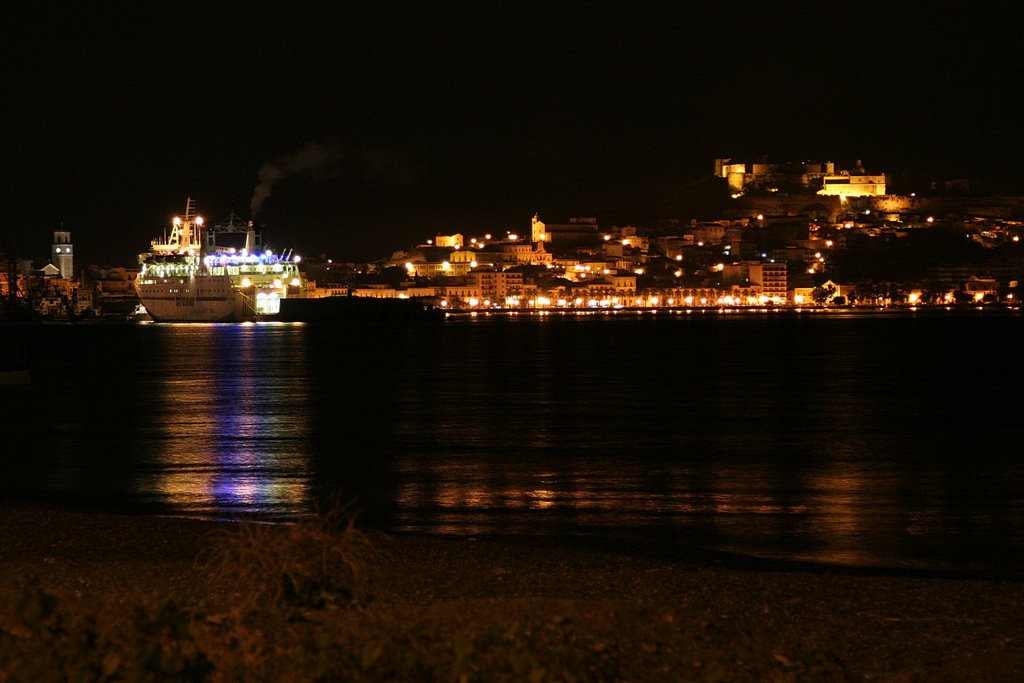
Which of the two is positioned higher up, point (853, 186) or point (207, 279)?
point (853, 186)

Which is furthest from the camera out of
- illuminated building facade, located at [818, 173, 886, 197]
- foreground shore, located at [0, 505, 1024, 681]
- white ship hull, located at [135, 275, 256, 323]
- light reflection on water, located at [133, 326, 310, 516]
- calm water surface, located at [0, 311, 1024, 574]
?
illuminated building facade, located at [818, 173, 886, 197]

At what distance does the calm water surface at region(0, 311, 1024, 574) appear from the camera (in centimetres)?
938

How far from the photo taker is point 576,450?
14.8 meters

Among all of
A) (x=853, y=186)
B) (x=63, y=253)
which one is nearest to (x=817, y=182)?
(x=853, y=186)

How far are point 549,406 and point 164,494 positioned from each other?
11340 millimetres

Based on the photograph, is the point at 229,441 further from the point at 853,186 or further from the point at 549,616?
the point at 853,186

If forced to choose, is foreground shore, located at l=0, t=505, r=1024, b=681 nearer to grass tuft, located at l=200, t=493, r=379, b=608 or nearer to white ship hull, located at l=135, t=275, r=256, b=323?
grass tuft, located at l=200, t=493, r=379, b=608

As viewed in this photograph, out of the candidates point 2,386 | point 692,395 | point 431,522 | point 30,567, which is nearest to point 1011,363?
point 692,395

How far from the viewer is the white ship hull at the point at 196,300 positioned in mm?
88438

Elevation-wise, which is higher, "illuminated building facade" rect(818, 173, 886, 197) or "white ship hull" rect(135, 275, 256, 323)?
"illuminated building facade" rect(818, 173, 886, 197)

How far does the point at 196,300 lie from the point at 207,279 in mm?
2128

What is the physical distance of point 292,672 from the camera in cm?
413

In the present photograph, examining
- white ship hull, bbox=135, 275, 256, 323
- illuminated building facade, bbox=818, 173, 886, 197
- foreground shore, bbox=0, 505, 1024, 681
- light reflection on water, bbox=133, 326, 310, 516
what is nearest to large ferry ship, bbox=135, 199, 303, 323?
white ship hull, bbox=135, 275, 256, 323

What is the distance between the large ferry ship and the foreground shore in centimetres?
8387
